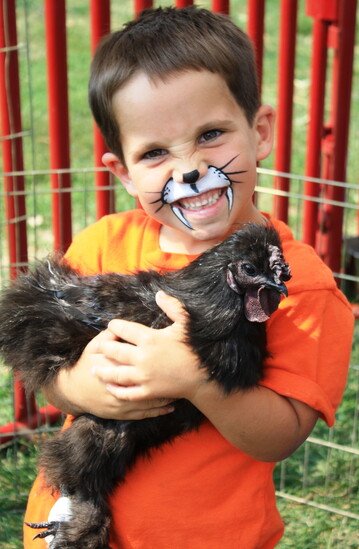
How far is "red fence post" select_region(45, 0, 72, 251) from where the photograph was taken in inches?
128

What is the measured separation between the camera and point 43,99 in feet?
24.1

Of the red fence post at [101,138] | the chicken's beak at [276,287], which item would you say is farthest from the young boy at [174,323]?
the red fence post at [101,138]

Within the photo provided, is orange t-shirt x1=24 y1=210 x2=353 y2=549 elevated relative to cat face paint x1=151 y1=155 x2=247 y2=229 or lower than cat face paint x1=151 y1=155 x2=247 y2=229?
lower

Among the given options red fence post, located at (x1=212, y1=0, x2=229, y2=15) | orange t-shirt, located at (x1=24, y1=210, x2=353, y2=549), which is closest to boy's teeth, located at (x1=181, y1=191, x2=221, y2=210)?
orange t-shirt, located at (x1=24, y1=210, x2=353, y2=549)

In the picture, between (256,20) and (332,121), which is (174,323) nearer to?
(256,20)

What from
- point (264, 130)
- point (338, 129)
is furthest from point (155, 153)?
point (338, 129)

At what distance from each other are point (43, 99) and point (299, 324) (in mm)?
5857

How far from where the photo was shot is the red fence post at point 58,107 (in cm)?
326

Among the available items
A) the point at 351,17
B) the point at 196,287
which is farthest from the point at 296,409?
the point at 351,17

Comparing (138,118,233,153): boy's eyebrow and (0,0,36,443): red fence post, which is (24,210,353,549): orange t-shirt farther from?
(0,0,36,443): red fence post

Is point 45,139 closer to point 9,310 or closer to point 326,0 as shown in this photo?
point 326,0

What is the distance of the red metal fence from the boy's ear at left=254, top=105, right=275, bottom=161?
2.19ft

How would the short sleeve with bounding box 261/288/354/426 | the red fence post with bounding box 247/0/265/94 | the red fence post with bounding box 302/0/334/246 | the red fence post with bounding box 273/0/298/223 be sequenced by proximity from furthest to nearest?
the red fence post with bounding box 302/0/334/246 < the red fence post with bounding box 273/0/298/223 < the red fence post with bounding box 247/0/265/94 < the short sleeve with bounding box 261/288/354/426

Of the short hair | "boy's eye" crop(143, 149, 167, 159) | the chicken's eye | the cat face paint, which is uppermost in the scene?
the short hair
